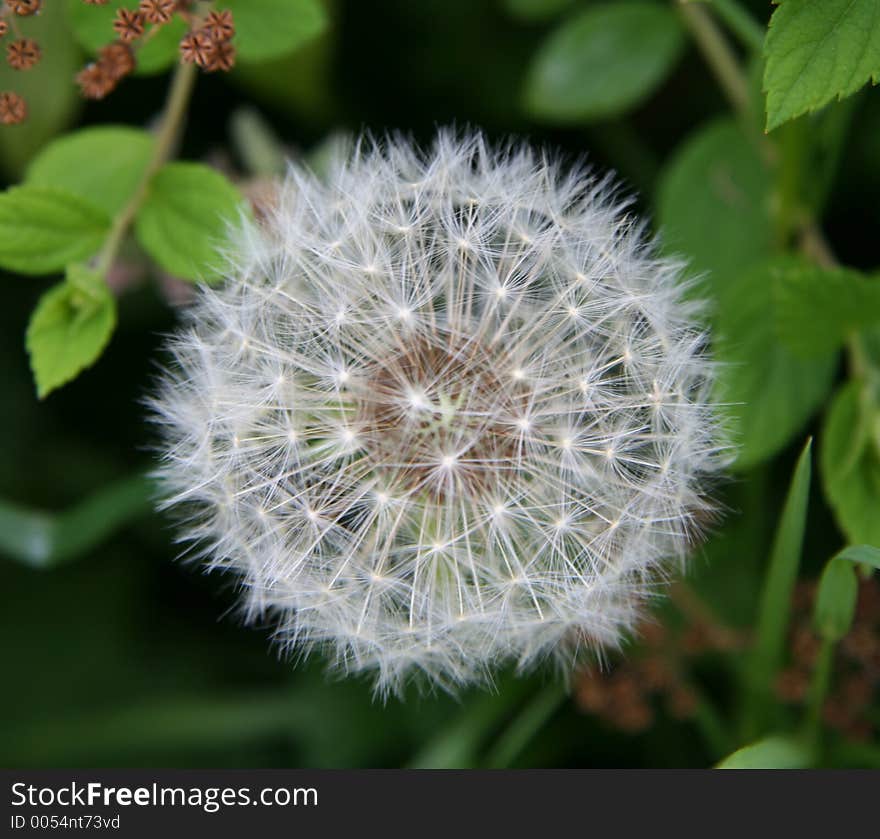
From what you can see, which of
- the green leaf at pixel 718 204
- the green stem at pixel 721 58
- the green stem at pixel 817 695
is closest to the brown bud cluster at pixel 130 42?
the green leaf at pixel 718 204

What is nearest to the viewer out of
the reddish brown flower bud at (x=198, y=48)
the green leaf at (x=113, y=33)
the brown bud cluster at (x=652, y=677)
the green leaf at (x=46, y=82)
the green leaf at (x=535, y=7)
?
the reddish brown flower bud at (x=198, y=48)

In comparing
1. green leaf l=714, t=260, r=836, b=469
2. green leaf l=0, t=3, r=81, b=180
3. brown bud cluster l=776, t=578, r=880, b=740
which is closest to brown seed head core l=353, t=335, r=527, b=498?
green leaf l=714, t=260, r=836, b=469

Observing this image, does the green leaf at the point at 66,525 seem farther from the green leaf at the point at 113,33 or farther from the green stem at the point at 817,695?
the green stem at the point at 817,695

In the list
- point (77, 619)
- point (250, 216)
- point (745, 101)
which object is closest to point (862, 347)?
point (745, 101)

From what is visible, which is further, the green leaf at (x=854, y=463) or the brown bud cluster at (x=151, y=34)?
the green leaf at (x=854, y=463)

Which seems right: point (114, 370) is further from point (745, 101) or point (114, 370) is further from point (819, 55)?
point (819, 55)

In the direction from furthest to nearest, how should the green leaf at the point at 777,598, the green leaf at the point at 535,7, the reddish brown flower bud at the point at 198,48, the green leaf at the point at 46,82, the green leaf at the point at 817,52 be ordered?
1. the green leaf at the point at 535,7
2. the green leaf at the point at 46,82
3. the green leaf at the point at 777,598
4. the reddish brown flower bud at the point at 198,48
5. the green leaf at the point at 817,52
